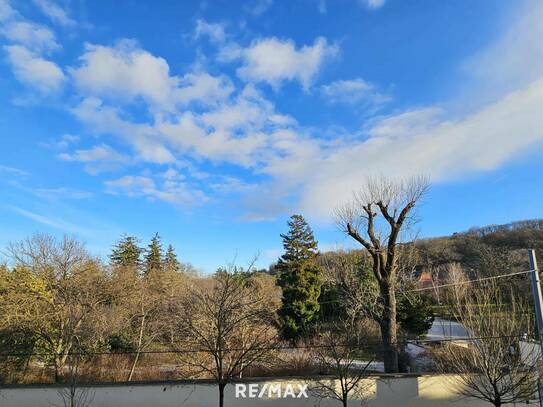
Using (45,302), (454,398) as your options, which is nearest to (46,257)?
(45,302)

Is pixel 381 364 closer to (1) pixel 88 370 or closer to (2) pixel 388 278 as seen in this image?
(2) pixel 388 278

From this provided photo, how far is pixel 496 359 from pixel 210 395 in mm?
10099

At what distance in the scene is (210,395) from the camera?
15.2 metres

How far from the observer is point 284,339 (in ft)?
107

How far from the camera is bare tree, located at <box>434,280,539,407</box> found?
1402 cm

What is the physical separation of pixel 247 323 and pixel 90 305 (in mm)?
8297

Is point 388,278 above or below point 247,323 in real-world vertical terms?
above

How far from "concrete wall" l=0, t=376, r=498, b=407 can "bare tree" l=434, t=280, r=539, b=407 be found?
0.84 metres

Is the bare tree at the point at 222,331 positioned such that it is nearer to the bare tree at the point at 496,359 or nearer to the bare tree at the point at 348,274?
the bare tree at the point at 496,359

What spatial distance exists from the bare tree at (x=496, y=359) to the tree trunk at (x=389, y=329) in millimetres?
3520

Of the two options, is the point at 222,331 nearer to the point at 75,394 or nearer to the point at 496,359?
the point at 75,394

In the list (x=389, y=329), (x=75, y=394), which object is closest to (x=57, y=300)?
(x=75, y=394)

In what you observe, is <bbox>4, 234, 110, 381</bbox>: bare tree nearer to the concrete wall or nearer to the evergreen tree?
the concrete wall

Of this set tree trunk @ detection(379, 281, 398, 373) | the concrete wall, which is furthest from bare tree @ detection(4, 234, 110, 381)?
tree trunk @ detection(379, 281, 398, 373)
